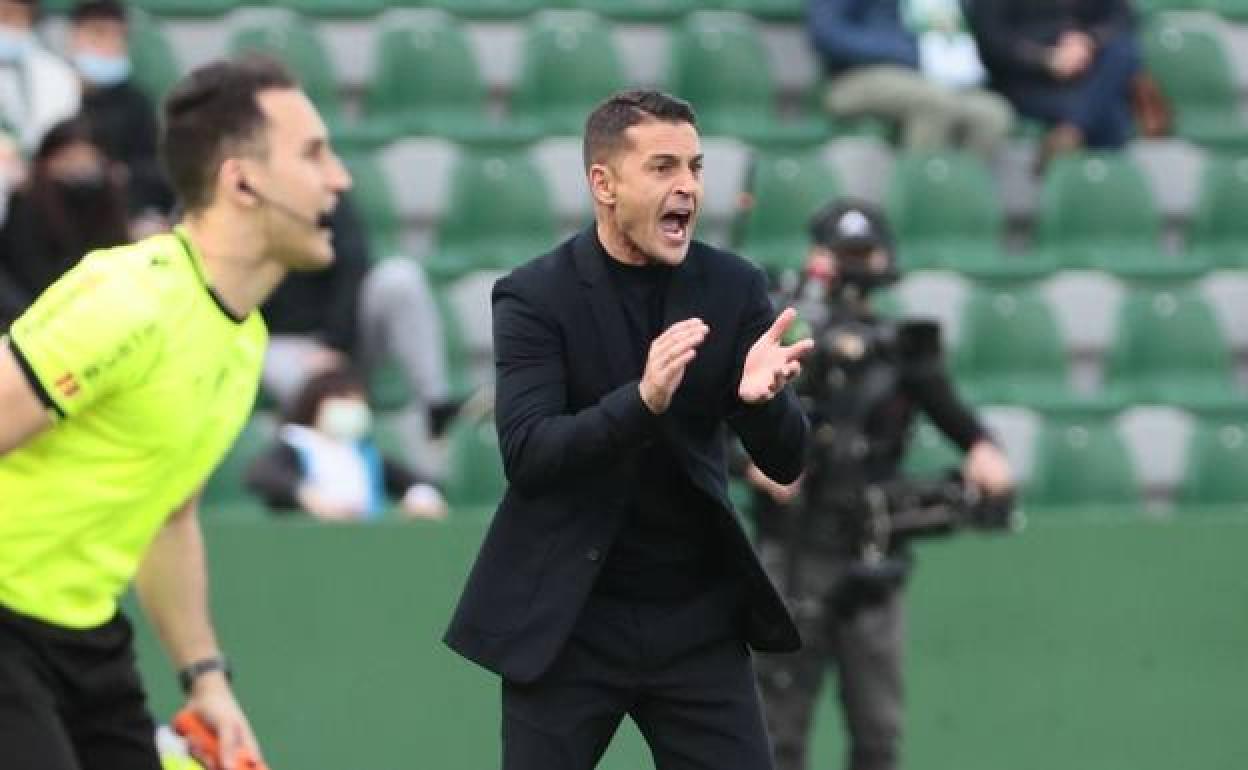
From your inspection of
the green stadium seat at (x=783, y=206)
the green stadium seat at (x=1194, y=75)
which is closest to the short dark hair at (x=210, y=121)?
the green stadium seat at (x=783, y=206)

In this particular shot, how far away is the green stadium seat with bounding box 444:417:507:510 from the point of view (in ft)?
30.1

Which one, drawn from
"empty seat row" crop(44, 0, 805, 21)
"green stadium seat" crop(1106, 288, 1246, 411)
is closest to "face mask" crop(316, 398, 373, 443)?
"green stadium seat" crop(1106, 288, 1246, 411)

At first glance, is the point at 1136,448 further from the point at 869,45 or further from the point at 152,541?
the point at 152,541

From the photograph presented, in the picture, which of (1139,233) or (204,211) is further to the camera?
(1139,233)

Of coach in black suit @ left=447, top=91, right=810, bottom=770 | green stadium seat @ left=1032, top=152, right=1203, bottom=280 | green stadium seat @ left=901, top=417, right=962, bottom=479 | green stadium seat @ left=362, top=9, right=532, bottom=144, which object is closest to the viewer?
coach in black suit @ left=447, top=91, right=810, bottom=770

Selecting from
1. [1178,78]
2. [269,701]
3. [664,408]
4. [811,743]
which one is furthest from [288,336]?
[664,408]

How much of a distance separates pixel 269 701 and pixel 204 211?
351 centimetres

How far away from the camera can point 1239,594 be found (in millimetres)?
8820

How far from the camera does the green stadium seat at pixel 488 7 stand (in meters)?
11.7

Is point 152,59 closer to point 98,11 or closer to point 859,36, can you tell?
point 98,11

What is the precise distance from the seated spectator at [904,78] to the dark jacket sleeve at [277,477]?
3272 millimetres

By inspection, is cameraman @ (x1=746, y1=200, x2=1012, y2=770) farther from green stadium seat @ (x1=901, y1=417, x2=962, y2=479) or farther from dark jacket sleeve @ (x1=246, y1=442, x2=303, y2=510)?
dark jacket sleeve @ (x1=246, y1=442, x2=303, y2=510)

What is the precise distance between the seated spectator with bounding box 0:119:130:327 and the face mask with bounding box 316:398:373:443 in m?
0.80

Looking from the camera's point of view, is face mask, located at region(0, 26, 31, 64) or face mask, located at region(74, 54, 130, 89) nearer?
face mask, located at region(0, 26, 31, 64)
